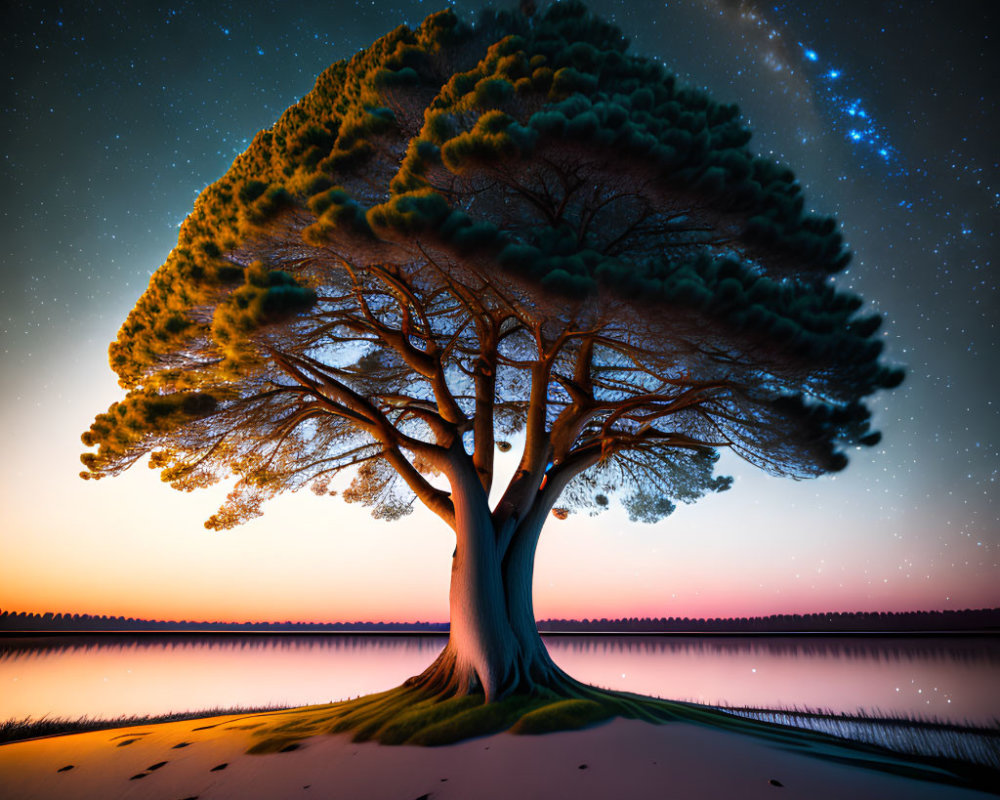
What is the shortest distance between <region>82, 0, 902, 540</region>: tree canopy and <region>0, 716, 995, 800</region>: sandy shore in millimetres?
2729

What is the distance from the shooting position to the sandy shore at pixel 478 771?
3.07m

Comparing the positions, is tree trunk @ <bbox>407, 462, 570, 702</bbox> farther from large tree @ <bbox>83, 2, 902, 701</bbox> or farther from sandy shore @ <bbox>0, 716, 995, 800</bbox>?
sandy shore @ <bbox>0, 716, 995, 800</bbox>

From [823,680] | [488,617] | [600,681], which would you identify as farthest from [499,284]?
[823,680]

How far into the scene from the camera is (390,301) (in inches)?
261

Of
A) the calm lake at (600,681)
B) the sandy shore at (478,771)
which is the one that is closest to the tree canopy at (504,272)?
the sandy shore at (478,771)

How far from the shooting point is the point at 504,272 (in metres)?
4.42

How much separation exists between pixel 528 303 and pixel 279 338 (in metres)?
2.52

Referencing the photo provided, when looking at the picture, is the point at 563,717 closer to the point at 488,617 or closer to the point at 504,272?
the point at 488,617

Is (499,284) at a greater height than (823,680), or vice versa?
(499,284)

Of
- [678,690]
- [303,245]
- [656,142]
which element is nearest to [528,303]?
[656,142]

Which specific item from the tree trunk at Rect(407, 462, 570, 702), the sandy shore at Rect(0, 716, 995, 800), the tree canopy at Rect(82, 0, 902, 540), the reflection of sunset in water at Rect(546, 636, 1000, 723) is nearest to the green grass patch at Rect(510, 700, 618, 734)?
the sandy shore at Rect(0, 716, 995, 800)

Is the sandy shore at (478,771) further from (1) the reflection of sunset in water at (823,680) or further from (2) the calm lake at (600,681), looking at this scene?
(1) the reflection of sunset in water at (823,680)

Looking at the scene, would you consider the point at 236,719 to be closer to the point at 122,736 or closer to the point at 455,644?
the point at 122,736

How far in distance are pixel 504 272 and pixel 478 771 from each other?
3.71 m
